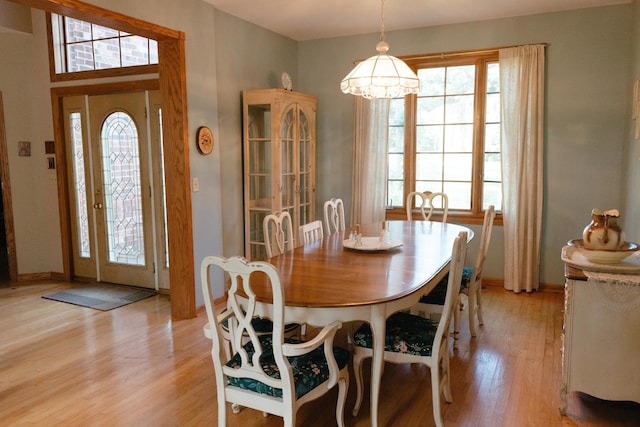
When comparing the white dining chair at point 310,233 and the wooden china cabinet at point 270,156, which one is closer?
the white dining chair at point 310,233

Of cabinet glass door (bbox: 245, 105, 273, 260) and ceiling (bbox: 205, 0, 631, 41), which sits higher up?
ceiling (bbox: 205, 0, 631, 41)

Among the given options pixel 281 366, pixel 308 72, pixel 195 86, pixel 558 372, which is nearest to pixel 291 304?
pixel 281 366

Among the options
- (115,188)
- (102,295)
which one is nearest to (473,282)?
(102,295)

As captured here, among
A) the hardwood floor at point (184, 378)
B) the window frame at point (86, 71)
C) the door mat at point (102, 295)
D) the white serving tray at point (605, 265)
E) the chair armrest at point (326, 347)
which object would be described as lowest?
the hardwood floor at point (184, 378)

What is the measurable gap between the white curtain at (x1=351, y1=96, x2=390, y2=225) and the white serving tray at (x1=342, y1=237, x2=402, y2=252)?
1968mm

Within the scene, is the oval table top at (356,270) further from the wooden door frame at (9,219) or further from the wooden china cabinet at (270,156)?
the wooden door frame at (9,219)

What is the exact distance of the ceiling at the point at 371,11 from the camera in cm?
408

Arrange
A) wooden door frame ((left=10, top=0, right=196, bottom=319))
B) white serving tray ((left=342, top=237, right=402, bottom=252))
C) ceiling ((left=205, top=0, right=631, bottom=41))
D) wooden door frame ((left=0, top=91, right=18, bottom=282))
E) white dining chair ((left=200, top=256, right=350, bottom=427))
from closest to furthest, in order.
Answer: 1. white dining chair ((left=200, top=256, right=350, bottom=427))
2. white serving tray ((left=342, top=237, right=402, bottom=252))
3. wooden door frame ((left=10, top=0, right=196, bottom=319))
4. ceiling ((left=205, top=0, right=631, bottom=41))
5. wooden door frame ((left=0, top=91, right=18, bottom=282))

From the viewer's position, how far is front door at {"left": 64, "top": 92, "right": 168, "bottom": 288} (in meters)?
4.69

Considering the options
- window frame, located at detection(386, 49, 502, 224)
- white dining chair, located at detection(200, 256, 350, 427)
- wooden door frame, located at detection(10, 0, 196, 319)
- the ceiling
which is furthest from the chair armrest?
window frame, located at detection(386, 49, 502, 224)

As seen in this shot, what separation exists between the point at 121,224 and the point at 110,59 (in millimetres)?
1638

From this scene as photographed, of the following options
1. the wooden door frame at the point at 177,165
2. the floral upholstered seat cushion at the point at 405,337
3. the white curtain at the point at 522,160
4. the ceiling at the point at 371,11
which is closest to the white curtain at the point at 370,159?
the ceiling at the point at 371,11

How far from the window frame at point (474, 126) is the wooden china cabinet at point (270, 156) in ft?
3.61

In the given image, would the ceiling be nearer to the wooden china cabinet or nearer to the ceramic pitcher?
the wooden china cabinet
